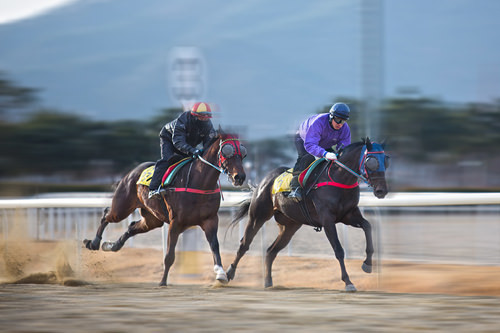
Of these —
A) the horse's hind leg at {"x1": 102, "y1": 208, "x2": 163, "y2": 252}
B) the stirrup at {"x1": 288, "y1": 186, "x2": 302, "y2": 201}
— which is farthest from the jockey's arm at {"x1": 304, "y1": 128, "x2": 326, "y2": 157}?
the horse's hind leg at {"x1": 102, "y1": 208, "x2": 163, "y2": 252}

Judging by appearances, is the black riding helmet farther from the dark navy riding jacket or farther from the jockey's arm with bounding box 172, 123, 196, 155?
the jockey's arm with bounding box 172, 123, 196, 155

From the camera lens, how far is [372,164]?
7.35 m

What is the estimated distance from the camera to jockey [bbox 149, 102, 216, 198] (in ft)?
27.2

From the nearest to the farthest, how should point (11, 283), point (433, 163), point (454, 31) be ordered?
1. point (11, 283)
2. point (433, 163)
3. point (454, 31)

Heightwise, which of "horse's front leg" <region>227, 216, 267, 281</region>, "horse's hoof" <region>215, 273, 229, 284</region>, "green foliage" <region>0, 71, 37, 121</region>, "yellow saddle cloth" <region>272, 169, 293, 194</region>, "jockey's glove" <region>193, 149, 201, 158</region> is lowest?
"horse's hoof" <region>215, 273, 229, 284</region>

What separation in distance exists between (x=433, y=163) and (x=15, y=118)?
24210 millimetres

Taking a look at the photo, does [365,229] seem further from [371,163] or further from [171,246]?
[171,246]

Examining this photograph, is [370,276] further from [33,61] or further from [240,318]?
[33,61]

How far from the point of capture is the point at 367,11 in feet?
28.0

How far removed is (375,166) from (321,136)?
2.89ft

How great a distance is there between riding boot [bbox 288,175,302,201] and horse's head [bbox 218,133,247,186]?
63 cm

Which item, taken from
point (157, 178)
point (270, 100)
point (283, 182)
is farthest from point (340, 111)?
point (270, 100)

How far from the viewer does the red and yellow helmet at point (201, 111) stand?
27.3ft

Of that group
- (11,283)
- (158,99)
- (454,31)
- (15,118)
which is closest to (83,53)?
(158,99)
